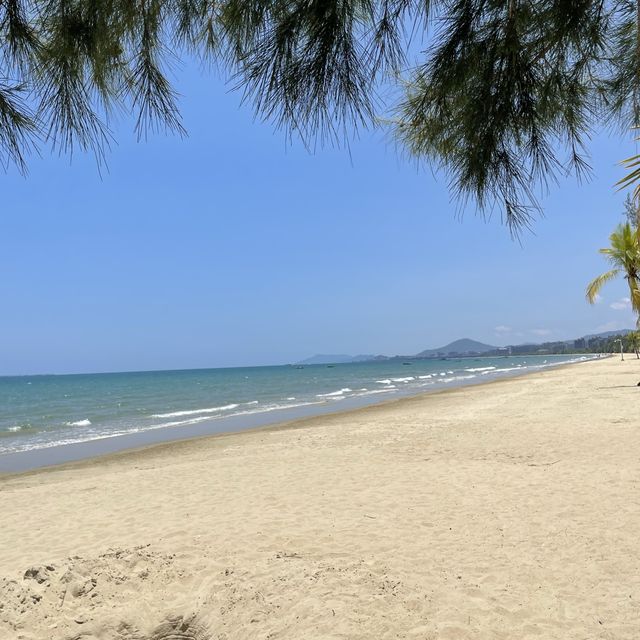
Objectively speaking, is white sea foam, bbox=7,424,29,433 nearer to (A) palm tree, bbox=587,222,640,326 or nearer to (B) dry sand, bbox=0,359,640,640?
(B) dry sand, bbox=0,359,640,640

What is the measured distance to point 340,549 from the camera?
4383 millimetres

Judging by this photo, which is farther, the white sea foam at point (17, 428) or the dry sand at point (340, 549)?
the white sea foam at point (17, 428)

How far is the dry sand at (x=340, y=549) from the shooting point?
335 centimetres

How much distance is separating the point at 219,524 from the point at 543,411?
11272 millimetres

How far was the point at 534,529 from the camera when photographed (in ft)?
15.4

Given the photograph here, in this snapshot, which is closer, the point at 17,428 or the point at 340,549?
the point at 340,549

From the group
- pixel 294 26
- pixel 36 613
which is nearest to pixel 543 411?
pixel 36 613

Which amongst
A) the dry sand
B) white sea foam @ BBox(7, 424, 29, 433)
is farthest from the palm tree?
white sea foam @ BBox(7, 424, 29, 433)

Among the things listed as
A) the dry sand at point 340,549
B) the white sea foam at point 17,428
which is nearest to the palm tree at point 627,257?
the dry sand at point 340,549

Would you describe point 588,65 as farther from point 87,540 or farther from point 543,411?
point 543,411

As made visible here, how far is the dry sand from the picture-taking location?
132 inches

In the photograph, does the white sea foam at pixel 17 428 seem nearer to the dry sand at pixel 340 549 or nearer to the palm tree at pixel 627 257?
the dry sand at pixel 340 549

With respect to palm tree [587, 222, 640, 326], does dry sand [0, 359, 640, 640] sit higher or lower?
lower

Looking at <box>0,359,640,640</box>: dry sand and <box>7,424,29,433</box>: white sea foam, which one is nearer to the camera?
<box>0,359,640,640</box>: dry sand
